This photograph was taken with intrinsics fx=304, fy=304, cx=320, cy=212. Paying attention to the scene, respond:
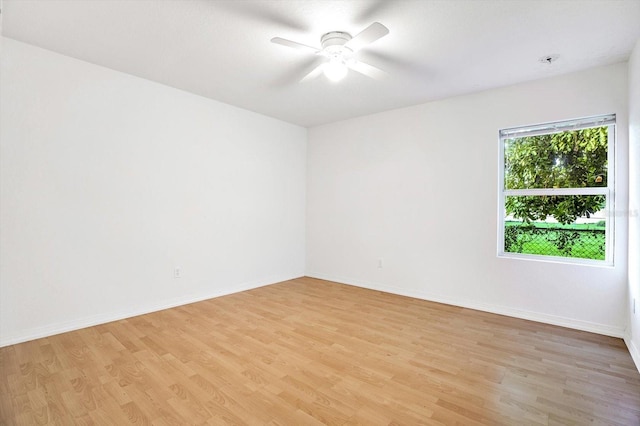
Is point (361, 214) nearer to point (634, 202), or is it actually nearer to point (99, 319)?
point (634, 202)

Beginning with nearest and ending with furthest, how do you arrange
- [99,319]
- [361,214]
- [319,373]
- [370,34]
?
[370,34] → [319,373] → [99,319] → [361,214]

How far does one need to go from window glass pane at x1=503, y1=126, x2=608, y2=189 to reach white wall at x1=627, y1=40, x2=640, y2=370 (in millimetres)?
346

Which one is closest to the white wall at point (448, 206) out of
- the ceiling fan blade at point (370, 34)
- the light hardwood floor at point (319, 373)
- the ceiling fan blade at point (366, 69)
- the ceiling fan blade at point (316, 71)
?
the light hardwood floor at point (319, 373)

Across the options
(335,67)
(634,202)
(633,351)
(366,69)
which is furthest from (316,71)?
(633,351)

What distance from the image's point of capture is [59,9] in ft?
7.15

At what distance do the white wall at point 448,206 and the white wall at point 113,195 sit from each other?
128 cm

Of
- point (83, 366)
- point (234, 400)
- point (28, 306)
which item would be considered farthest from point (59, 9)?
point (234, 400)

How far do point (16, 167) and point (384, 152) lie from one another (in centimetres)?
402

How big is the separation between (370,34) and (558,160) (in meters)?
2.59

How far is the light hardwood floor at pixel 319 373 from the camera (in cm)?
176

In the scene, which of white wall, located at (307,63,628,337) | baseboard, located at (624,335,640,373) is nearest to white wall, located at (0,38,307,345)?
white wall, located at (307,63,628,337)

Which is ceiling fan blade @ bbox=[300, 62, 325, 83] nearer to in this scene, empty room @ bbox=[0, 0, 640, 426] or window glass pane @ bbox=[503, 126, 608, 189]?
empty room @ bbox=[0, 0, 640, 426]

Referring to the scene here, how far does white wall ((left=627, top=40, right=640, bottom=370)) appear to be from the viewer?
93.8 inches

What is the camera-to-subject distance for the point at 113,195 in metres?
3.15
